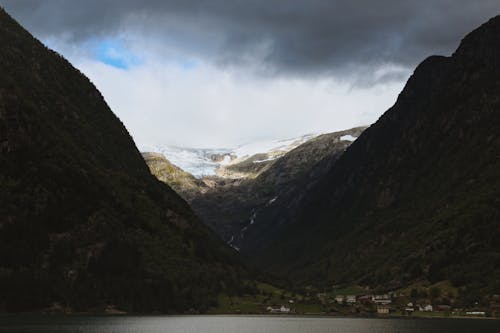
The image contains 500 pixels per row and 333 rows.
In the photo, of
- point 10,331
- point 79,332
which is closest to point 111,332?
point 79,332

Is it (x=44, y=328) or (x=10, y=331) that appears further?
(x=44, y=328)

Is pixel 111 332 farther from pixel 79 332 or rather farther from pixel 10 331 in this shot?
pixel 10 331

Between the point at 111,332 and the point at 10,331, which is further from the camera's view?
the point at 111,332
